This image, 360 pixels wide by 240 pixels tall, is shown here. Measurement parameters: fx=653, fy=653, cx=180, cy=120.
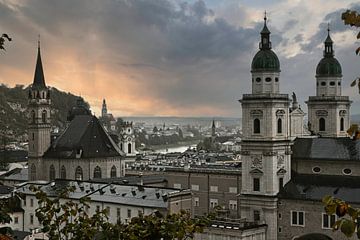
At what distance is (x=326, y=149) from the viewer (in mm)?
45562

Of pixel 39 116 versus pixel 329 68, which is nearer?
pixel 329 68

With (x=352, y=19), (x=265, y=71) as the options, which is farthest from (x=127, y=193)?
(x=352, y=19)

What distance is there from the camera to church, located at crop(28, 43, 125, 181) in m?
66.7

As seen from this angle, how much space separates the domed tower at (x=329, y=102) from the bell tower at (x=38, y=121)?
29.8 m

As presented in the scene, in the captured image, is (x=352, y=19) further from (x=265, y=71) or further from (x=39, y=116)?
(x=39, y=116)

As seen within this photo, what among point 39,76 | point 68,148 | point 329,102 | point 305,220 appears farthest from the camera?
point 39,76

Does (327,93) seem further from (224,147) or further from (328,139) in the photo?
(224,147)

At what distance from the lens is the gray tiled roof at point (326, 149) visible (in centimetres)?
4431

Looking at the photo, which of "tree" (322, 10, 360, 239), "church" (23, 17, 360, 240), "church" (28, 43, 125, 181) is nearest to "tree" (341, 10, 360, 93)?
"tree" (322, 10, 360, 239)

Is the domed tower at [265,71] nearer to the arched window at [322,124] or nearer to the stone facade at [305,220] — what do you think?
the stone facade at [305,220]

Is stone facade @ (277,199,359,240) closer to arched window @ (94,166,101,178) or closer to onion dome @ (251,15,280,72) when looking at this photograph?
onion dome @ (251,15,280,72)

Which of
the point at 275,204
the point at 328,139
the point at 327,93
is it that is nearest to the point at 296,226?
the point at 275,204

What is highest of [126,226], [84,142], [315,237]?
[126,226]

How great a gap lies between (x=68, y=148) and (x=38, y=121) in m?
6.10
